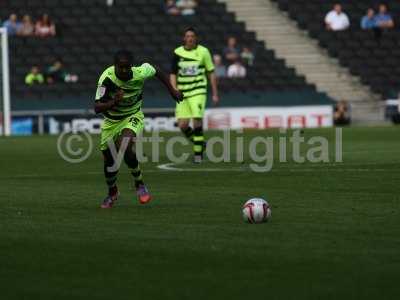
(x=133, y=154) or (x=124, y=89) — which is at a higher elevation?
(x=124, y=89)

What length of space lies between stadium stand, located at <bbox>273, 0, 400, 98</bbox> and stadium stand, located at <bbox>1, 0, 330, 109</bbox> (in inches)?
80.3

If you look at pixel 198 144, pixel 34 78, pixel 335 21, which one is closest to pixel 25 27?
pixel 34 78

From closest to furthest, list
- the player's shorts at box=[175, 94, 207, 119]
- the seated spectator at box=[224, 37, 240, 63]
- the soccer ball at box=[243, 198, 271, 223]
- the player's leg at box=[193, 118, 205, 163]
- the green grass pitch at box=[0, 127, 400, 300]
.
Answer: the green grass pitch at box=[0, 127, 400, 300], the soccer ball at box=[243, 198, 271, 223], the player's leg at box=[193, 118, 205, 163], the player's shorts at box=[175, 94, 207, 119], the seated spectator at box=[224, 37, 240, 63]

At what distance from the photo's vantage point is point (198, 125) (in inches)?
904

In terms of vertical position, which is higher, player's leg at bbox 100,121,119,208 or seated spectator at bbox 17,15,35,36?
seated spectator at bbox 17,15,35,36

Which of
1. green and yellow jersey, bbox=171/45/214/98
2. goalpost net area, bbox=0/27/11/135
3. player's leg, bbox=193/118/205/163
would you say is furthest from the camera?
goalpost net area, bbox=0/27/11/135

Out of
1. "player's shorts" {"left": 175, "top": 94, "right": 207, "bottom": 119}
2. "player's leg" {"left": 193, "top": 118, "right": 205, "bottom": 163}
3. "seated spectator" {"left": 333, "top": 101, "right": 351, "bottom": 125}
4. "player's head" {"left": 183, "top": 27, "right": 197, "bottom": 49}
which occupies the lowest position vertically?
"seated spectator" {"left": 333, "top": 101, "right": 351, "bottom": 125}

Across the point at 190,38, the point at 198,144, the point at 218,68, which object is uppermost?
the point at 190,38

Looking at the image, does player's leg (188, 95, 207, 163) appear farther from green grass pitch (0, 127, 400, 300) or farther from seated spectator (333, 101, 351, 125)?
seated spectator (333, 101, 351, 125)

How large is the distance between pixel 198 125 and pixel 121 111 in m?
7.85

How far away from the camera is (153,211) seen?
46.0 feet

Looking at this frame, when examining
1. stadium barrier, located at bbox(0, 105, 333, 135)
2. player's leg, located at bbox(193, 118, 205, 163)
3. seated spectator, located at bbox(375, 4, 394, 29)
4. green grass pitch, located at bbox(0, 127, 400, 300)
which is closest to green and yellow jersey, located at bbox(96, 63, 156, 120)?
green grass pitch, located at bbox(0, 127, 400, 300)

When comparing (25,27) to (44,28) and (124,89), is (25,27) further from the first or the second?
(124,89)

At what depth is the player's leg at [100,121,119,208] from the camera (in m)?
14.9
